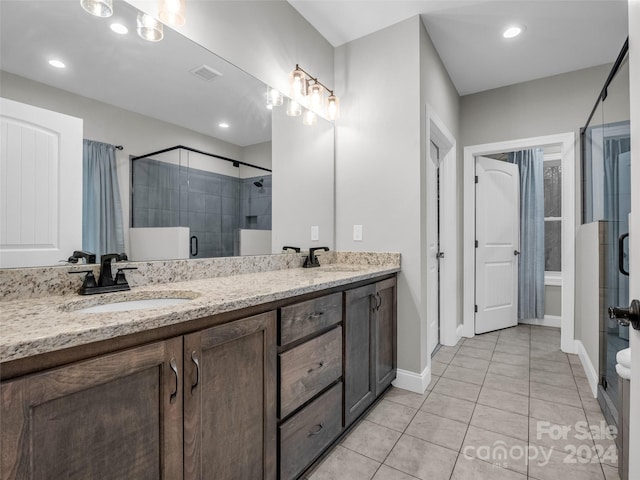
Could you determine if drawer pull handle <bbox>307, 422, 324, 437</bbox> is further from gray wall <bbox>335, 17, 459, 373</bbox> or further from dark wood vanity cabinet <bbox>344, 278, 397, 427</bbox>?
gray wall <bbox>335, 17, 459, 373</bbox>

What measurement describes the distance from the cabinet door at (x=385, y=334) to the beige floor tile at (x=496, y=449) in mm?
556

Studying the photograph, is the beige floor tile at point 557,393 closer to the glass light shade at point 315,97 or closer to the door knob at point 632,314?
the door knob at point 632,314

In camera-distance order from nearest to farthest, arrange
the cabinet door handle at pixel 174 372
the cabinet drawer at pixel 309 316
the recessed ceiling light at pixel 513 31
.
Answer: the cabinet door handle at pixel 174 372
the cabinet drawer at pixel 309 316
the recessed ceiling light at pixel 513 31

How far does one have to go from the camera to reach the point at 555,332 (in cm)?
367

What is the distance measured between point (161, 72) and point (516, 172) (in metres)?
3.87

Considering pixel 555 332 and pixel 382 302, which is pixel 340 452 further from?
pixel 555 332

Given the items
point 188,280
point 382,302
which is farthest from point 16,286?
point 382,302

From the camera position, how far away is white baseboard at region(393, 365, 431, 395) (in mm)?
2271

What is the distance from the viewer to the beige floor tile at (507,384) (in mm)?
2293

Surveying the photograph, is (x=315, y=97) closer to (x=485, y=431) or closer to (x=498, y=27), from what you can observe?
(x=498, y=27)

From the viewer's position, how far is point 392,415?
78.2 inches

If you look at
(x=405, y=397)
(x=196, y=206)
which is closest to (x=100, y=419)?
(x=196, y=206)

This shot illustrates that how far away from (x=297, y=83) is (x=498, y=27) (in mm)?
1642

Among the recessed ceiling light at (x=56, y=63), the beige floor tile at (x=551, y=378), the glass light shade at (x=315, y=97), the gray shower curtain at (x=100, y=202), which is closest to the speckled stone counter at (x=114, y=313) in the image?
the gray shower curtain at (x=100, y=202)
